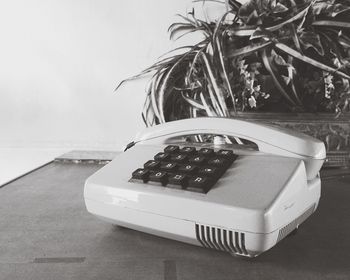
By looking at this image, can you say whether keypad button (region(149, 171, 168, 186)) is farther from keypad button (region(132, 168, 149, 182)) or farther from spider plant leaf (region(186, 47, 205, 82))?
spider plant leaf (region(186, 47, 205, 82))

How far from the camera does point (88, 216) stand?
0.61 metres

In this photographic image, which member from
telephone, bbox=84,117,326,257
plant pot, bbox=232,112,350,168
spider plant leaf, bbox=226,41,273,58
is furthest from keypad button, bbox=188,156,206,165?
spider plant leaf, bbox=226,41,273,58

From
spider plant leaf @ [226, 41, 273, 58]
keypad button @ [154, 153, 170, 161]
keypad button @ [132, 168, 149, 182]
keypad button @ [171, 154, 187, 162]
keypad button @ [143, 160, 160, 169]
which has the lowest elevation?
keypad button @ [132, 168, 149, 182]

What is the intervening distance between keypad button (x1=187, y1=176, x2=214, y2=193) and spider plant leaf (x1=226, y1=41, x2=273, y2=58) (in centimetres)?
56

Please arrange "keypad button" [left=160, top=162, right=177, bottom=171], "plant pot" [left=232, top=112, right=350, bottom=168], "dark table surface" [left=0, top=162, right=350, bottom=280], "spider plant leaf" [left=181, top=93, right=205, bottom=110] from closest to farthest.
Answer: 1. "dark table surface" [left=0, top=162, right=350, bottom=280]
2. "keypad button" [left=160, top=162, right=177, bottom=171]
3. "plant pot" [left=232, top=112, right=350, bottom=168]
4. "spider plant leaf" [left=181, top=93, right=205, bottom=110]

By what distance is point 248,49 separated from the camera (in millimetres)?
958

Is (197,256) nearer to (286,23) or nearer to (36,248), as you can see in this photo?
(36,248)

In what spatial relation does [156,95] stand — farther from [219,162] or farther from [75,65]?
[219,162]

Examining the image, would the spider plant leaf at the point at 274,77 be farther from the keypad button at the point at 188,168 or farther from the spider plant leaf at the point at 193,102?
the keypad button at the point at 188,168

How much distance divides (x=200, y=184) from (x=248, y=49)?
579 millimetres

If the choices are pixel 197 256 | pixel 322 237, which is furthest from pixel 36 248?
pixel 322 237

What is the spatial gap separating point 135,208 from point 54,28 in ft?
2.45

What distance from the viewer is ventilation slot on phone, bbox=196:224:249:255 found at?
431mm

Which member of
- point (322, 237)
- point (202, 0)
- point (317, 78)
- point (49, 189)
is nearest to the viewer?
point (322, 237)
